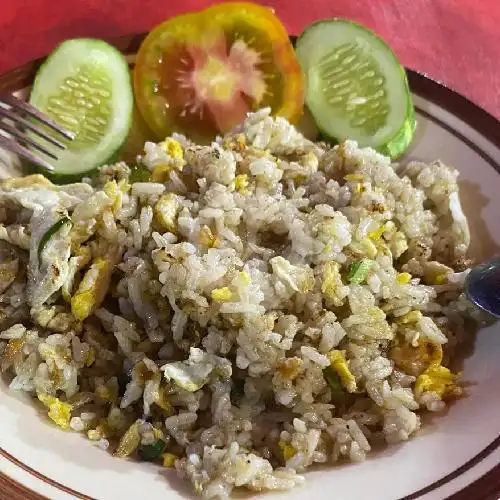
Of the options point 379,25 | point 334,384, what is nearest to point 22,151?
point 334,384

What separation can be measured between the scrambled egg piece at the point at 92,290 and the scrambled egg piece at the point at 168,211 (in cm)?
18

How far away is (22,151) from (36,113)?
5.0 inches

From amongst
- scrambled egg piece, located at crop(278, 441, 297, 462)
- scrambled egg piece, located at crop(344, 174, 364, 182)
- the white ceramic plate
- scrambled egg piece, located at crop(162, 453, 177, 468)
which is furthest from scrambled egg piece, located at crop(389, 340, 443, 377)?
scrambled egg piece, located at crop(162, 453, 177, 468)

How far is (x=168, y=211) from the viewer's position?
6.15 ft

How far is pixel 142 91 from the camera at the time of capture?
231cm

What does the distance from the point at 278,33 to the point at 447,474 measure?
1520mm

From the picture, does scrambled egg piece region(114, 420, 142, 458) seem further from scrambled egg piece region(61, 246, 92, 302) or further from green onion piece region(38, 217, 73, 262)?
green onion piece region(38, 217, 73, 262)

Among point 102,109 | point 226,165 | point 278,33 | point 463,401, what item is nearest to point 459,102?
point 278,33

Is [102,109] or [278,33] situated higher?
[278,33]

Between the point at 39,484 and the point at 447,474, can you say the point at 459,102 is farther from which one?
the point at 39,484

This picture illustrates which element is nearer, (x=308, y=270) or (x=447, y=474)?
(x=447, y=474)

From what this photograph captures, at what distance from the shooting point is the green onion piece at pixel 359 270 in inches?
70.5

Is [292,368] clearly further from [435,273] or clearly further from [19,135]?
[19,135]

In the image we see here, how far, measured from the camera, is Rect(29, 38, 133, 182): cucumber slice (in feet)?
7.27
